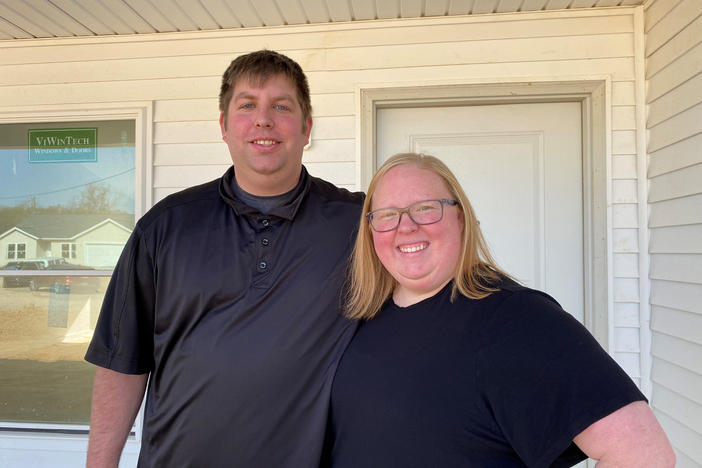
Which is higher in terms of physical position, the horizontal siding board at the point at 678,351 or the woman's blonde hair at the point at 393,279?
the woman's blonde hair at the point at 393,279

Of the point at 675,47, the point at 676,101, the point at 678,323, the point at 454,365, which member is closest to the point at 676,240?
the point at 678,323

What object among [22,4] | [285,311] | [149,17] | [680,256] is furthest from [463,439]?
[22,4]

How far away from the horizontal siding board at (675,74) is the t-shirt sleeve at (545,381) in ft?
6.60

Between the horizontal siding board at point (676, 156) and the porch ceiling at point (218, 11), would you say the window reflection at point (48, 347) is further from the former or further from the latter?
the horizontal siding board at point (676, 156)

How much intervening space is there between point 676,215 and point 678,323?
0.54 m

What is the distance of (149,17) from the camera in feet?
9.97

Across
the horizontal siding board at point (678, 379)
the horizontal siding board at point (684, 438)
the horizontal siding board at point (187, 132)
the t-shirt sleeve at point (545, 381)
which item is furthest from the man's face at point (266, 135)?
the horizontal siding board at point (684, 438)

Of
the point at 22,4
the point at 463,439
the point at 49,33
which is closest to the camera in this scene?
the point at 463,439

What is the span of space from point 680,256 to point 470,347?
199 centimetres

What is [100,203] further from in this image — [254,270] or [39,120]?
[254,270]

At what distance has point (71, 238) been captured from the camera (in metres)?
3.43

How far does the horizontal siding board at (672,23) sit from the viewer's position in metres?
2.40

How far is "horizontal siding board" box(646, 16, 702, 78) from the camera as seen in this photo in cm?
237

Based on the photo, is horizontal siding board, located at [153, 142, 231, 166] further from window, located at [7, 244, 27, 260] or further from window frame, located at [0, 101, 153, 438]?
window, located at [7, 244, 27, 260]
